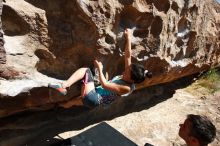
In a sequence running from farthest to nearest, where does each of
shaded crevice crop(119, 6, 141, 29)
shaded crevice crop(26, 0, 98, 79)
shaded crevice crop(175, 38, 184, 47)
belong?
shaded crevice crop(175, 38, 184, 47), shaded crevice crop(119, 6, 141, 29), shaded crevice crop(26, 0, 98, 79)

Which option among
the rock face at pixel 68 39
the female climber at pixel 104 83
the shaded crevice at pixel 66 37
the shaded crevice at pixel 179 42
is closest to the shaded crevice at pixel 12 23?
the rock face at pixel 68 39

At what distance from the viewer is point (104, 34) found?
11.3 ft

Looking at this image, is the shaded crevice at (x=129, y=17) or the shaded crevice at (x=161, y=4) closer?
the shaded crevice at (x=129, y=17)

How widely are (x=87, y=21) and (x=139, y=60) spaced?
3.06ft

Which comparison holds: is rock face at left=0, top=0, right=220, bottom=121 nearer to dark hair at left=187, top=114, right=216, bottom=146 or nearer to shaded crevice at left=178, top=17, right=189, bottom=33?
shaded crevice at left=178, top=17, right=189, bottom=33

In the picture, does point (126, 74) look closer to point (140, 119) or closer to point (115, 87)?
point (115, 87)

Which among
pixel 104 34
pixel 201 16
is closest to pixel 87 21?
pixel 104 34

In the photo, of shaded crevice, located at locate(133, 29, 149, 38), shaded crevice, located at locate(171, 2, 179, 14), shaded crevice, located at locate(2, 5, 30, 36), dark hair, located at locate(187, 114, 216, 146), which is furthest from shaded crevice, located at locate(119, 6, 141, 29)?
dark hair, located at locate(187, 114, 216, 146)

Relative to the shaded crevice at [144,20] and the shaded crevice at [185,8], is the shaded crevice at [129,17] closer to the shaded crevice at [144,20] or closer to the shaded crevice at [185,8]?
the shaded crevice at [144,20]

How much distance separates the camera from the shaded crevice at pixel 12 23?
2.93 metres

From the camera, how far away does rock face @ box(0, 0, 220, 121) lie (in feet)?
9.95

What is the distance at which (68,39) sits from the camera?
10.8 feet

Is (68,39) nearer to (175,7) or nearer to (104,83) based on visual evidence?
(104,83)

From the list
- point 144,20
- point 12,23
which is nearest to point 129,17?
point 144,20
